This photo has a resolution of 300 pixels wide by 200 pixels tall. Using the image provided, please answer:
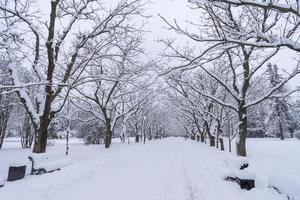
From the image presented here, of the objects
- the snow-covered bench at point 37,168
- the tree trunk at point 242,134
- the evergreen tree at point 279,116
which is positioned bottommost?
the snow-covered bench at point 37,168

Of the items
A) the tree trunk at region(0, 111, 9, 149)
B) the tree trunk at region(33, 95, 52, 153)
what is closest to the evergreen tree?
the tree trunk at region(0, 111, 9, 149)

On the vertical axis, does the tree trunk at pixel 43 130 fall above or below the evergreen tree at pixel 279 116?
below

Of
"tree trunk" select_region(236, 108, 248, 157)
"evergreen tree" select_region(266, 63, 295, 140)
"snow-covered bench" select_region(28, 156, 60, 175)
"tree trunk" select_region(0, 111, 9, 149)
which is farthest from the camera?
"evergreen tree" select_region(266, 63, 295, 140)

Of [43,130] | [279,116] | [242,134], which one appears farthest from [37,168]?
[279,116]

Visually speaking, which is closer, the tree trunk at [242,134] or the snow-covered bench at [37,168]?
the snow-covered bench at [37,168]

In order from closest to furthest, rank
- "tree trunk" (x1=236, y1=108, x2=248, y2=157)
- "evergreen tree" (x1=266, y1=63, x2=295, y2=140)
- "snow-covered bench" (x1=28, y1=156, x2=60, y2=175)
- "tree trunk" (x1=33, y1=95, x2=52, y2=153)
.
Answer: "snow-covered bench" (x1=28, y1=156, x2=60, y2=175) < "tree trunk" (x1=33, y1=95, x2=52, y2=153) < "tree trunk" (x1=236, y1=108, x2=248, y2=157) < "evergreen tree" (x1=266, y1=63, x2=295, y2=140)

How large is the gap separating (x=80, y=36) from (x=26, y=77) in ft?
70.6

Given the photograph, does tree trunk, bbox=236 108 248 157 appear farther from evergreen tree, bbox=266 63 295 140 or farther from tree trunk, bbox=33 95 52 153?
evergreen tree, bbox=266 63 295 140

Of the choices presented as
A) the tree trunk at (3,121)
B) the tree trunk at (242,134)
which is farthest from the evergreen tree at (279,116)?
the tree trunk at (3,121)

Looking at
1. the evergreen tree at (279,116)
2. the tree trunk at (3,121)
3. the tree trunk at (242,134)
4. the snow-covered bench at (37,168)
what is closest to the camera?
the snow-covered bench at (37,168)

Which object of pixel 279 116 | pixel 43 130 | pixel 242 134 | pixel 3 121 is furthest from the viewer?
pixel 279 116

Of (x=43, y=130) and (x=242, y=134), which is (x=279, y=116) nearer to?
(x=242, y=134)

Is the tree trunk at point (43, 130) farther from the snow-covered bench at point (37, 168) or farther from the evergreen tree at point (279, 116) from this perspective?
the evergreen tree at point (279, 116)

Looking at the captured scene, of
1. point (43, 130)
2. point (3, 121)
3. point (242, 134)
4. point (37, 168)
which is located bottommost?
point (37, 168)
